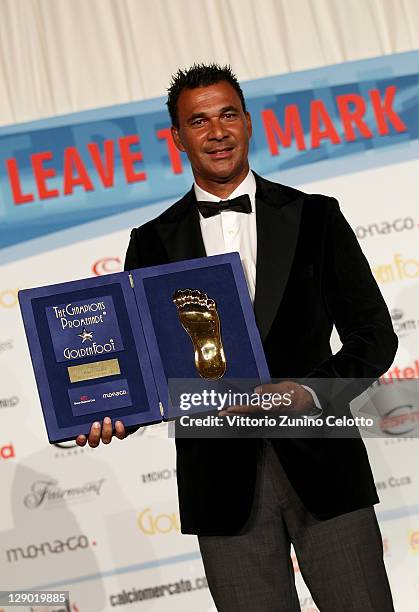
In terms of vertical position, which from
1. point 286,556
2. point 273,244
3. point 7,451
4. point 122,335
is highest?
point 273,244

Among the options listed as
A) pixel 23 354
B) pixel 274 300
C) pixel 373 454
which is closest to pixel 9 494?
pixel 23 354

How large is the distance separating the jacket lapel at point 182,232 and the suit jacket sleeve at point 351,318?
0.32 meters

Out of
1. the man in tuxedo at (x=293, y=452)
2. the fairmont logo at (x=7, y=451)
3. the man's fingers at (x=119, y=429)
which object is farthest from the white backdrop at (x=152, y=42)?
the man's fingers at (x=119, y=429)

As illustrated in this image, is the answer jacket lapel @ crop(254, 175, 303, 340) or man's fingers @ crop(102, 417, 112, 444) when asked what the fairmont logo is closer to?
man's fingers @ crop(102, 417, 112, 444)

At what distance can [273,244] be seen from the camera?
207 centimetres

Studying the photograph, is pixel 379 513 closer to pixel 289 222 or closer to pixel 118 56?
pixel 289 222

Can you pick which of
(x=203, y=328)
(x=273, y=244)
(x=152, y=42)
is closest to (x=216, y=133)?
(x=273, y=244)

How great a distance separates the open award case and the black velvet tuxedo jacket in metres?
0.11

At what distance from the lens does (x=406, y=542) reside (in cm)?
369

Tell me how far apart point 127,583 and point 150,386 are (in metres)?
1.92

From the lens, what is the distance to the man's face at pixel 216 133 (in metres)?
2.16

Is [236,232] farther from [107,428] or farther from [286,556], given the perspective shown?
[286,556]

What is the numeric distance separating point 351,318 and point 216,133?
0.56 metres

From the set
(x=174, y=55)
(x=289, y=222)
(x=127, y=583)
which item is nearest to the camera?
(x=289, y=222)
